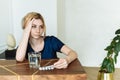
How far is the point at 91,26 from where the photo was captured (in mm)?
3963

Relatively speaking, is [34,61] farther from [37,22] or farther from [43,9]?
[43,9]

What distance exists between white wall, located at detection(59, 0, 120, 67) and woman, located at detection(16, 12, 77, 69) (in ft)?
6.03

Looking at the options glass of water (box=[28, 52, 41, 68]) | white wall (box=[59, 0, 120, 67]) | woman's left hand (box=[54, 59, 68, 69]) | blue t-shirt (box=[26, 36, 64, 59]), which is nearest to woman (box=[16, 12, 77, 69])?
blue t-shirt (box=[26, 36, 64, 59])

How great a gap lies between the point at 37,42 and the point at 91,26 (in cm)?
202

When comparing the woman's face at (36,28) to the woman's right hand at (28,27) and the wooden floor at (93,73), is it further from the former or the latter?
the wooden floor at (93,73)

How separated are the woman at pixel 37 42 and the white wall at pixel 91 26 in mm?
1837

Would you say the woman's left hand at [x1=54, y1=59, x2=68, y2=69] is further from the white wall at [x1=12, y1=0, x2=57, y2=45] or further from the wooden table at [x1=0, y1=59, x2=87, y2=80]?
the white wall at [x1=12, y1=0, x2=57, y2=45]

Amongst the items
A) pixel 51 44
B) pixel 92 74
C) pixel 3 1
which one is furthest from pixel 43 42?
pixel 92 74

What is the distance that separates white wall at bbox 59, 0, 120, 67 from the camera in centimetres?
388

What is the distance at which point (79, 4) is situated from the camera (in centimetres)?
392

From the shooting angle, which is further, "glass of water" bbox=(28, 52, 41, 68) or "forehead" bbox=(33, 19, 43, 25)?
"forehead" bbox=(33, 19, 43, 25)

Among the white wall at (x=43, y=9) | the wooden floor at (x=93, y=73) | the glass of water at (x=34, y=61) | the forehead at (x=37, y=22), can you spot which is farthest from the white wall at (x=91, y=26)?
the glass of water at (x=34, y=61)

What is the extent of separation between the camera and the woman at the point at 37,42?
74.6 inches

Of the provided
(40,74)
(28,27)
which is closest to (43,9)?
(28,27)
